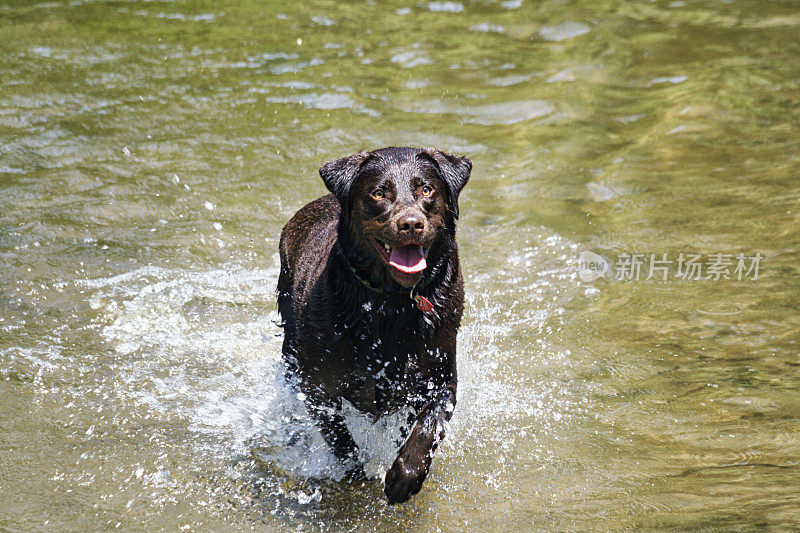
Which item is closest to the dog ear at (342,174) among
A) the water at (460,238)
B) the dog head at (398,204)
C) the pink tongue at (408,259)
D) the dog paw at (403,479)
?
the dog head at (398,204)

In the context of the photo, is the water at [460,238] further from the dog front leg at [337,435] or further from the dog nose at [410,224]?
the dog nose at [410,224]

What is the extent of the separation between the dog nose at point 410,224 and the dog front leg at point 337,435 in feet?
Answer: 4.38

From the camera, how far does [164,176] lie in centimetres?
869

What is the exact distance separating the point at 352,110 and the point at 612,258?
4126 mm

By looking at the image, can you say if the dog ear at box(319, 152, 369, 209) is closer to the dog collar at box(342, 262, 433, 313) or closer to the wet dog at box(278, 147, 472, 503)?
the wet dog at box(278, 147, 472, 503)

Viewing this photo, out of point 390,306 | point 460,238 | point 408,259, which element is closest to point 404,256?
point 408,259

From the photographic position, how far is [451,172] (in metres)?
4.88

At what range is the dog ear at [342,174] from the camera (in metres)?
4.76

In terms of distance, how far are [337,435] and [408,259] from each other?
1379 millimetres

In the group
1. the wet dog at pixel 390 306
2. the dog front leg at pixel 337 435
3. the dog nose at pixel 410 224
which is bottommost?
the dog front leg at pixel 337 435

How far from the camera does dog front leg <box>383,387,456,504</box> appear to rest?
175 inches

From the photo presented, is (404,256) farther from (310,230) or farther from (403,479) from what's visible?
(310,230)

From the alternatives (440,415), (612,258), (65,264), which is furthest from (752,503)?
(65,264)

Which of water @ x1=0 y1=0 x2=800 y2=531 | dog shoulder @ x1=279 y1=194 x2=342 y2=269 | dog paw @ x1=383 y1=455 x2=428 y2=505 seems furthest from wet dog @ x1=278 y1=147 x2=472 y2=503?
water @ x1=0 y1=0 x2=800 y2=531
